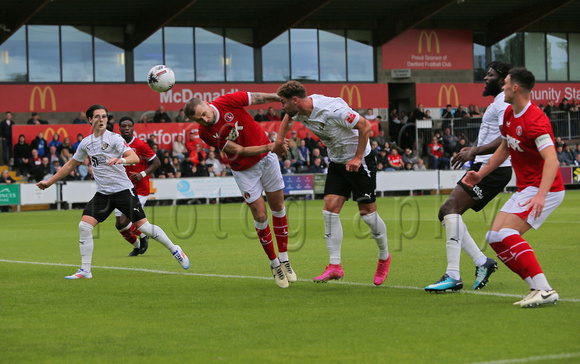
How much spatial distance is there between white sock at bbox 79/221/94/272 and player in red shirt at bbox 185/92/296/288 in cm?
236

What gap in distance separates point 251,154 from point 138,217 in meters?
2.79

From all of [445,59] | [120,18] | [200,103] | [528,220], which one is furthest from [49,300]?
[445,59]

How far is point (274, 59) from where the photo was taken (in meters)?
39.4

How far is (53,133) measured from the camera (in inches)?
1216

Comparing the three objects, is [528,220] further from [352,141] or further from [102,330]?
[102,330]

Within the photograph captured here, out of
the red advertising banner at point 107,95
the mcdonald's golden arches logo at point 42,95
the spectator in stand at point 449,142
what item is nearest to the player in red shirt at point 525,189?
the spectator in stand at point 449,142

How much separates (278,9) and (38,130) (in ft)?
43.5

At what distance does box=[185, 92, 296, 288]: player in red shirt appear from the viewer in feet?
28.7

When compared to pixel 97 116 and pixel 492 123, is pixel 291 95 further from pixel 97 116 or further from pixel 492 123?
pixel 97 116

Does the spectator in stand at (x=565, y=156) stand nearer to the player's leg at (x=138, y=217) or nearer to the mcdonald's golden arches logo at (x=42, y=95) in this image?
the mcdonald's golden arches logo at (x=42, y=95)

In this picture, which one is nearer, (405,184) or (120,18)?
(405,184)

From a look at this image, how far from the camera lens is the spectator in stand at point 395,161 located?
34156mm

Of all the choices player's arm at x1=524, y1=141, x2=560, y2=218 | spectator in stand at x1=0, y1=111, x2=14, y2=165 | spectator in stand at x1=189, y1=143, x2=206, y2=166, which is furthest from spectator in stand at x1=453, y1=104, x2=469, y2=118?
player's arm at x1=524, y1=141, x2=560, y2=218

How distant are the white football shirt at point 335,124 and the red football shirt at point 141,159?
5.14 m
